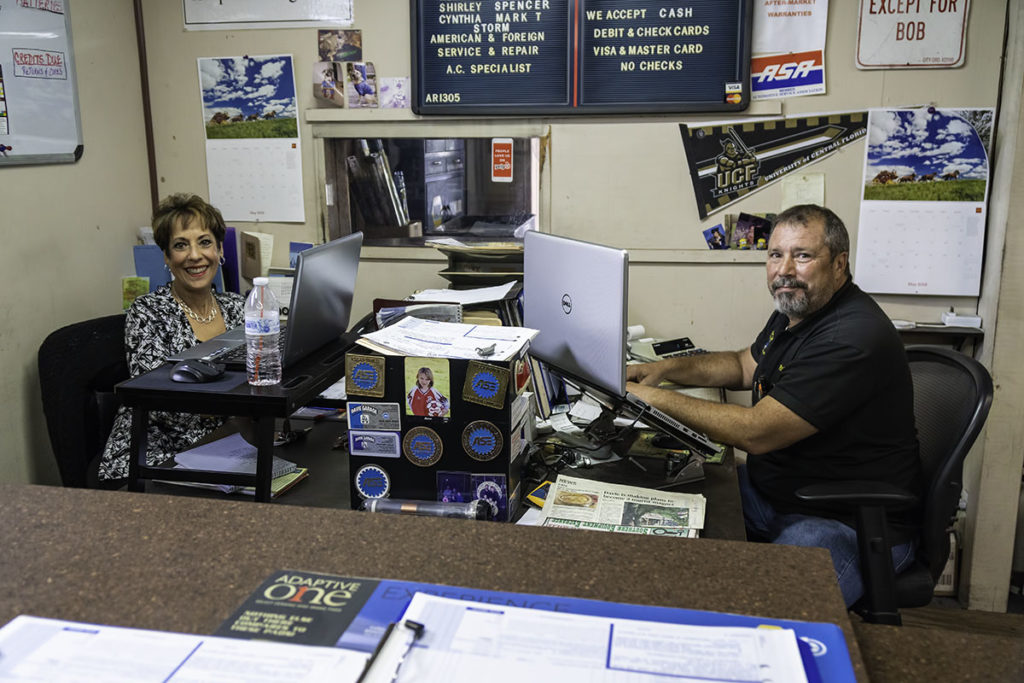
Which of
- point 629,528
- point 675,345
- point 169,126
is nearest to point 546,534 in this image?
point 629,528

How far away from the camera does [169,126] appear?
3328mm

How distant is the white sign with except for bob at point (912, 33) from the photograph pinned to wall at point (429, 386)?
211 cm

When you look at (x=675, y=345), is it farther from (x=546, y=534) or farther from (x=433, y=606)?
(x=433, y=606)

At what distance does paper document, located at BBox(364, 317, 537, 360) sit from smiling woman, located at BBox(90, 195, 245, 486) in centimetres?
102

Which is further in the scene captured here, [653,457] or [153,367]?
[153,367]

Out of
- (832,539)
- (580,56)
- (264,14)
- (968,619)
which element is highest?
(264,14)

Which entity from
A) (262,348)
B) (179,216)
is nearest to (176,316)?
(179,216)

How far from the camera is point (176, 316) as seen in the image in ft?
8.53

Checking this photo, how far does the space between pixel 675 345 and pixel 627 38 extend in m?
1.09

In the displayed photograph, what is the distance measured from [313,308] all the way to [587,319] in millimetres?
636

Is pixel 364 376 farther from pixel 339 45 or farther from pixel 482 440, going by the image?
pixel 339 45

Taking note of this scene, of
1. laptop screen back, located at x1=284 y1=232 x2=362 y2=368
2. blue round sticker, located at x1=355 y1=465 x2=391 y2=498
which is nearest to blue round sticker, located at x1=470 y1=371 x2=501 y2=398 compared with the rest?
blue round sticker, located at x1=355 y1=465 x2=391 y2=498

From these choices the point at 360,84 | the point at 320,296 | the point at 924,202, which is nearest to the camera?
the point at 320,296

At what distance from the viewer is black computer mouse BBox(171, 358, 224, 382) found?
1782mm
